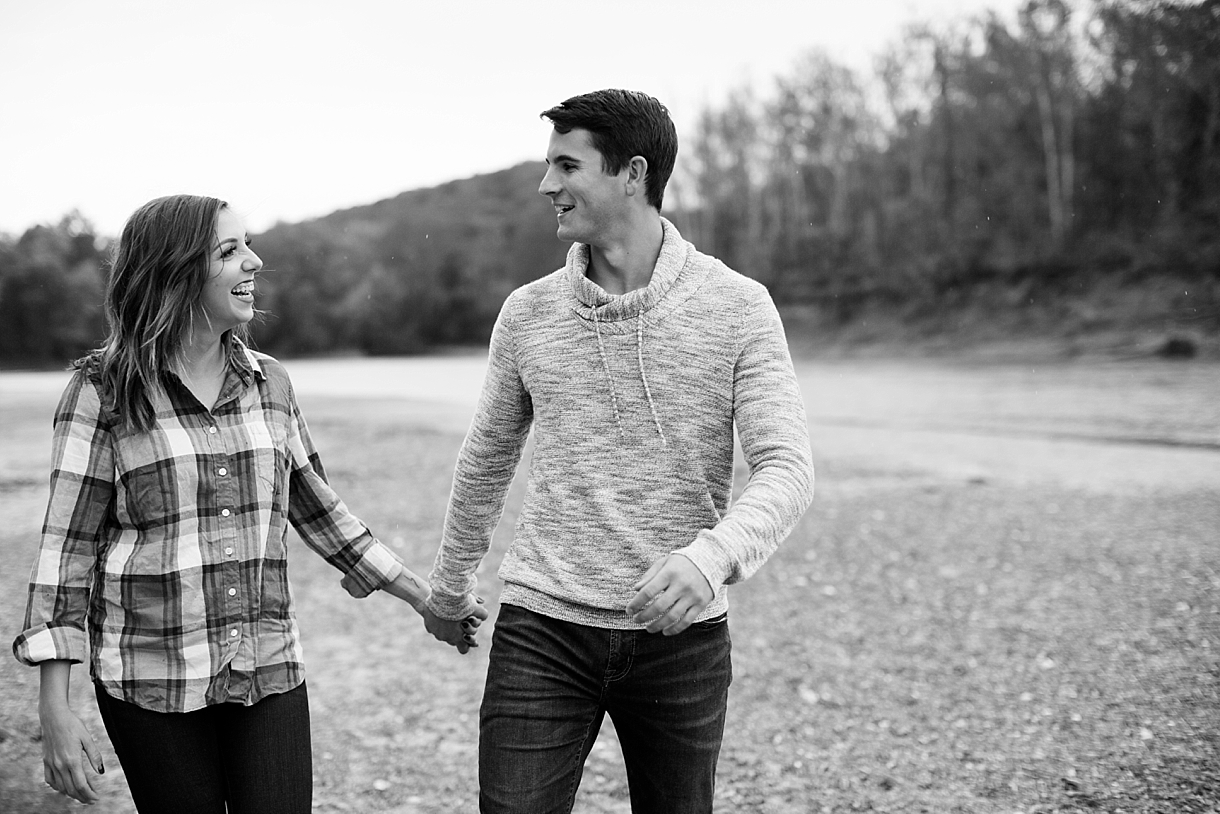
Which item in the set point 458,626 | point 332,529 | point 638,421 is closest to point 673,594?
point 638,421

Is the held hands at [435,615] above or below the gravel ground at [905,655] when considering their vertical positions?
above

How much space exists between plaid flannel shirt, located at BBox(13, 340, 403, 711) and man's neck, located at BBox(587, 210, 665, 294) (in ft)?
2.86

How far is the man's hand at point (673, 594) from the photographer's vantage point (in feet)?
5.74

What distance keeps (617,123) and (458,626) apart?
1365 mm

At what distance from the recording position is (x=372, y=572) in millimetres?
2641

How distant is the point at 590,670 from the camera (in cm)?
220

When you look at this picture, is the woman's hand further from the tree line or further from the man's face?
the tree line

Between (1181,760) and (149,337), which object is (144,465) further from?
(1181,760)

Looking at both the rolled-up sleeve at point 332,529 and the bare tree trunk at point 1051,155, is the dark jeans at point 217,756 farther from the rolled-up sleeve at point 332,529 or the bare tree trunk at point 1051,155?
the bare tree trunk at point 1051,155

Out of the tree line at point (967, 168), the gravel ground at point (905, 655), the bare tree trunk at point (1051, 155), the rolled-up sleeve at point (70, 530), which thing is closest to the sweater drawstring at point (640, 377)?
the rolled-up sleeve at point (70, 530)

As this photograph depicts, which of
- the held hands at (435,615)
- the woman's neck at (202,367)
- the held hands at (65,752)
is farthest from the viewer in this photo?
the held hands at (435,615)

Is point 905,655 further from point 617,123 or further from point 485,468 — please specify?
point 617,123

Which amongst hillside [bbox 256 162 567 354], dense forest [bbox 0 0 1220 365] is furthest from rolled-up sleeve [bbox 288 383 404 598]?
hillside [bbox 256 162 567 354]

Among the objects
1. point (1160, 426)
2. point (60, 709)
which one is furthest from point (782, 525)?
point (1160, 426)
